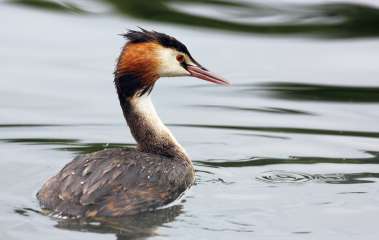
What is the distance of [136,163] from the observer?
374 inches

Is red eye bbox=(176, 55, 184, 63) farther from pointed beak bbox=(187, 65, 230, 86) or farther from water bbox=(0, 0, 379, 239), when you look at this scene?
water bbox=(0, 0, 379, 239)

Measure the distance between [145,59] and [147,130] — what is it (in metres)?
0.57

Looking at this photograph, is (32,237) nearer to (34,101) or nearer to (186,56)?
(186,56)

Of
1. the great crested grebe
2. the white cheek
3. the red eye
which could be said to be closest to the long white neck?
the great crested grebe

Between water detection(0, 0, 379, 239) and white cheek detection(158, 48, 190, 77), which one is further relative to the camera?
white cheek detection(158, 48, 190, 77)

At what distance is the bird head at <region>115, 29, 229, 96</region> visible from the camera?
10000 millimetres

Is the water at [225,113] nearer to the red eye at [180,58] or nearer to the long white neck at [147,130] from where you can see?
the long white neck at [147,130]

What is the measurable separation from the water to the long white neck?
1.05 feet

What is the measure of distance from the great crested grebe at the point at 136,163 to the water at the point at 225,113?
15cm

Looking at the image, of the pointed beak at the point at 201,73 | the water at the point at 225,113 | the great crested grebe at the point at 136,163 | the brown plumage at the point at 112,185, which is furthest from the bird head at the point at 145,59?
the water at the point at 225,113

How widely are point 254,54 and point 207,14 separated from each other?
1358 millimetres

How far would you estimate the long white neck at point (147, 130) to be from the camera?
33.4ft

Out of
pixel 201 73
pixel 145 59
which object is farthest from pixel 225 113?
pixel 145 59

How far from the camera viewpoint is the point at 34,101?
12.5 metres
